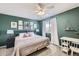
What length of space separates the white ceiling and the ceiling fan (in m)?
0.07

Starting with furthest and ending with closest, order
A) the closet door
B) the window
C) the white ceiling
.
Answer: the closet door, the window, the white ceiling

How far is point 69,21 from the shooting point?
129cm

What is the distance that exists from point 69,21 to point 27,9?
3.24ft

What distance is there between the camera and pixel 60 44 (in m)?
1.40

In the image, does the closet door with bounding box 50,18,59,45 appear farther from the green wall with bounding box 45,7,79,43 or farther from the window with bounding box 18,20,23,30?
the window with bounding box 18,20,23,30

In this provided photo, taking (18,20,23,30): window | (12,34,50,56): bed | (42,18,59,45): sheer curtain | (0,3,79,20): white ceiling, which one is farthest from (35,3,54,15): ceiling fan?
(12,34,50,56): bed

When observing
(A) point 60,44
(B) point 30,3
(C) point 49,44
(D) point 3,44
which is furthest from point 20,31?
(A) point 60,44

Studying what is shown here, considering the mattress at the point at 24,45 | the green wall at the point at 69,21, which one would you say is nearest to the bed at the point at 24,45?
the mattress at the point at 24,45

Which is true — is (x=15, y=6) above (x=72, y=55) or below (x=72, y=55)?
above

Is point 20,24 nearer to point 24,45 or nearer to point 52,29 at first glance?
point 24,45

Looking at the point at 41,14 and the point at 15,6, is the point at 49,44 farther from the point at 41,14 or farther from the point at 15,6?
the point at 15,6

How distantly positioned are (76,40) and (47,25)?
28.7 inches

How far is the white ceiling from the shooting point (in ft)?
3.87

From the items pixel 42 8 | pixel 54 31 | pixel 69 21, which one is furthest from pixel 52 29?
pixel 42 8
